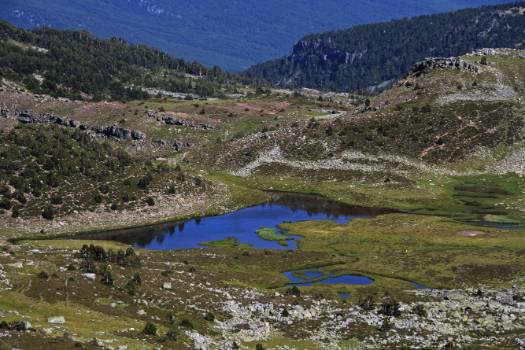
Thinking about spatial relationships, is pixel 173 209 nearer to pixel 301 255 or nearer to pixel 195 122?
pixel 301 255

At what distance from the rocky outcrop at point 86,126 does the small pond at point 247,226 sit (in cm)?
4844

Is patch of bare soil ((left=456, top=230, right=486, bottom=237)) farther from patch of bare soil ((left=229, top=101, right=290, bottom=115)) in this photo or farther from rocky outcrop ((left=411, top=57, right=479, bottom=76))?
patch of bare soil ((left=229, top=101, right=290, bottom=115))

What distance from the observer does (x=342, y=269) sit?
87875 millimetres

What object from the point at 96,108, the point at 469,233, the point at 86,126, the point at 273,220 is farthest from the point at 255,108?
the point at 469,233

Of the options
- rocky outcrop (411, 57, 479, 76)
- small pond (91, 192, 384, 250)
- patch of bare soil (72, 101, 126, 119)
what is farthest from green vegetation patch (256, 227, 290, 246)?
patch of bare soil (72, 101, 126, 119)

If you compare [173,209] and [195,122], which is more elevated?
[195,122]

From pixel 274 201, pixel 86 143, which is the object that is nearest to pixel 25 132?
pixel 86 143

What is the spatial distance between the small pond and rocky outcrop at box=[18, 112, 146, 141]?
48442mm

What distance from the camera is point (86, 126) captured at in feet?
582

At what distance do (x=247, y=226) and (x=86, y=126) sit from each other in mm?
76638

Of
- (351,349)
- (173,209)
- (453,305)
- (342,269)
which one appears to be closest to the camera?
(351,349)

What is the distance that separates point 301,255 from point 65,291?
35764 mm

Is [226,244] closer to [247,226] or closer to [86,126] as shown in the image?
[247,226]

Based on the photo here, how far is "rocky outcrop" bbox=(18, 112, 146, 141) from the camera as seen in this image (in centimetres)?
Answer: 17238
